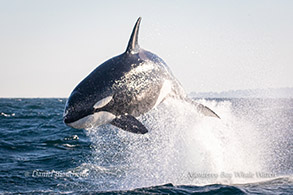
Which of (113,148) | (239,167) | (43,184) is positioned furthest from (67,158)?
(239,167)

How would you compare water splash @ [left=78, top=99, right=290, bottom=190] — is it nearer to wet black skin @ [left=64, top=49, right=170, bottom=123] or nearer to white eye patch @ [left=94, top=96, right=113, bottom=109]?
wet black skin @ [left=64, top=49, right=170, bottom=123]

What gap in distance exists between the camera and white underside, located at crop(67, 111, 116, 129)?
6570 mm

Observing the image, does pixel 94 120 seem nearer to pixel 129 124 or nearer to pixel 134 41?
pixel 129 124

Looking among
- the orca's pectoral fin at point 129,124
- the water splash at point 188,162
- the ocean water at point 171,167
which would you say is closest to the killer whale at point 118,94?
the orca's pectoral fin at point 129,124

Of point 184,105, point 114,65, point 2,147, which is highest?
point 114,65

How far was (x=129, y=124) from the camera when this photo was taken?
647 cm

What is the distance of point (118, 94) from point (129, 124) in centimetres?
59

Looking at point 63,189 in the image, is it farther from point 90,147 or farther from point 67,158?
point 90,147

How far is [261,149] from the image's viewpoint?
1648 cm

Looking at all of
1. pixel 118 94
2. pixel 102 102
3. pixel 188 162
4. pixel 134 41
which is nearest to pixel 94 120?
pixel 102 102

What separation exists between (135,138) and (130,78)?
40.5 feet

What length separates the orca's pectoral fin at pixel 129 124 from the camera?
251 inches

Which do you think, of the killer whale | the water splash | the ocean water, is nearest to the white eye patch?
the killer whale

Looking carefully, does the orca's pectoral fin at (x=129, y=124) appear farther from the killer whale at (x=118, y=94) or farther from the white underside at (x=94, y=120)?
the white underside at (x=94, y=120)
